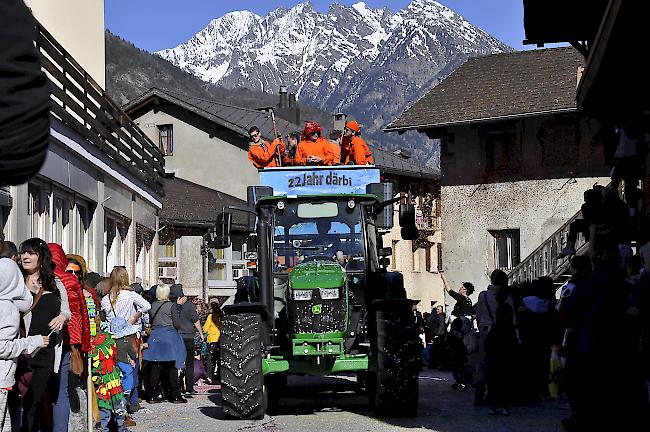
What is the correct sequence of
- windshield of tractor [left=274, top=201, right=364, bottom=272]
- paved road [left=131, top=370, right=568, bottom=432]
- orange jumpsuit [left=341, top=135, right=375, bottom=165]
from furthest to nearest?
orange jumpsuit [left=341, top=135, right=375, bottom=165] < windshield of tractor [left=274, top=201, right=364, bottom=272] < paved road [left=131, top=370, right=568, bottom=432]

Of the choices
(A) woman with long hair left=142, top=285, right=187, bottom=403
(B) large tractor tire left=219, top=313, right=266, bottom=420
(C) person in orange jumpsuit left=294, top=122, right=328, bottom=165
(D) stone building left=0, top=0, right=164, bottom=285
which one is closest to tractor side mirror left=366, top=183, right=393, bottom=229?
(C) person in orange jumpsuit left=294, top=122, right=328, bottom=165

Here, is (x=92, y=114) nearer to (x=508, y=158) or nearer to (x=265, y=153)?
(x=265, y=153)

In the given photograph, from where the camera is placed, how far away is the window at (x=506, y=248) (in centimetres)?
4372

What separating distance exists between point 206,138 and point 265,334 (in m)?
38.1

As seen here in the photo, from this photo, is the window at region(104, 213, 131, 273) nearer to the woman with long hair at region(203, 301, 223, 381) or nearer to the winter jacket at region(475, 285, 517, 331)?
the woman with long hair at region(203, 301, 223, 381)

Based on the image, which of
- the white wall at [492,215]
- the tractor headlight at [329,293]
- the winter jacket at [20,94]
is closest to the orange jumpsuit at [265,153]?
the tractor headlight at [329,293]

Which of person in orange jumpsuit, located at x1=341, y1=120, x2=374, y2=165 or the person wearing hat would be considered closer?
person in orange jumpsuit, located at x1=341, y1=120, x2=374, y2=165

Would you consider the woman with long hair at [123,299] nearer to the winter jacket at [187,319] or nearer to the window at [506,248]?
the winter jacket at [187,319]

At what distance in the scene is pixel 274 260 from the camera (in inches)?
591

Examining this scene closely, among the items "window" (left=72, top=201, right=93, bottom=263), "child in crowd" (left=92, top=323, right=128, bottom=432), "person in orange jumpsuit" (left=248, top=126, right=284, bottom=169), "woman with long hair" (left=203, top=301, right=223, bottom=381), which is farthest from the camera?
"woman with long hair" (left=203, top=301, right=223, bottom=381)

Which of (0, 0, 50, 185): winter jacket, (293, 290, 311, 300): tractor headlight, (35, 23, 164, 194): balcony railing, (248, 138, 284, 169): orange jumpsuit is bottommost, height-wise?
(293, 290, 311, 300): tractor headlight

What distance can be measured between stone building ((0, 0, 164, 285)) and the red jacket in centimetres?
272

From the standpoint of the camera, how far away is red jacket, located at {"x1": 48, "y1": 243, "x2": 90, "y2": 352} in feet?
31.4

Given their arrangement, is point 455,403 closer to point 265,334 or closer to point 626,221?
point 265,334
